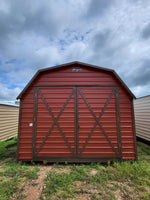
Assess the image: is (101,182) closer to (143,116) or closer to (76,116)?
(76,116)

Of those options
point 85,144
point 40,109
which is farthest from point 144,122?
point 40,109

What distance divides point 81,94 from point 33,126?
2715 millimetres

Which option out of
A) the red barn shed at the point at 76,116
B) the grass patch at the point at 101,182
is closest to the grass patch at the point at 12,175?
the red barn shed at the point at 76,116

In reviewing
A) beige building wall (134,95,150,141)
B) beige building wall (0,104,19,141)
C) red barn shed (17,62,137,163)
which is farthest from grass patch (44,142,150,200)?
beige building wall (0,104,19,141)

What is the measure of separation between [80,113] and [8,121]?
252 inches

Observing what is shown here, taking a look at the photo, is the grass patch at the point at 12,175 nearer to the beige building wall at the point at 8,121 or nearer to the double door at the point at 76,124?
the double door at the point at 76,124

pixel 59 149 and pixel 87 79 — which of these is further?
pixel 87 79

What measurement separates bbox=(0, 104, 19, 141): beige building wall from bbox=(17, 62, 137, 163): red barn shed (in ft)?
11.9

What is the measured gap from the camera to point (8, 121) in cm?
734

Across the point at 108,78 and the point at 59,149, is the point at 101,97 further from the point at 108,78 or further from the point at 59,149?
the point at 59,149

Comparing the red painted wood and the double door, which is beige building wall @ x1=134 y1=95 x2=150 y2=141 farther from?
the double door

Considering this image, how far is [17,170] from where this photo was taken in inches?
146

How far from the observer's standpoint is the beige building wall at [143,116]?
6.79 meters

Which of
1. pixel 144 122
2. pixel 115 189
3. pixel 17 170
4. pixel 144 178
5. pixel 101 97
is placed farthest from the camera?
pixel 144 122
